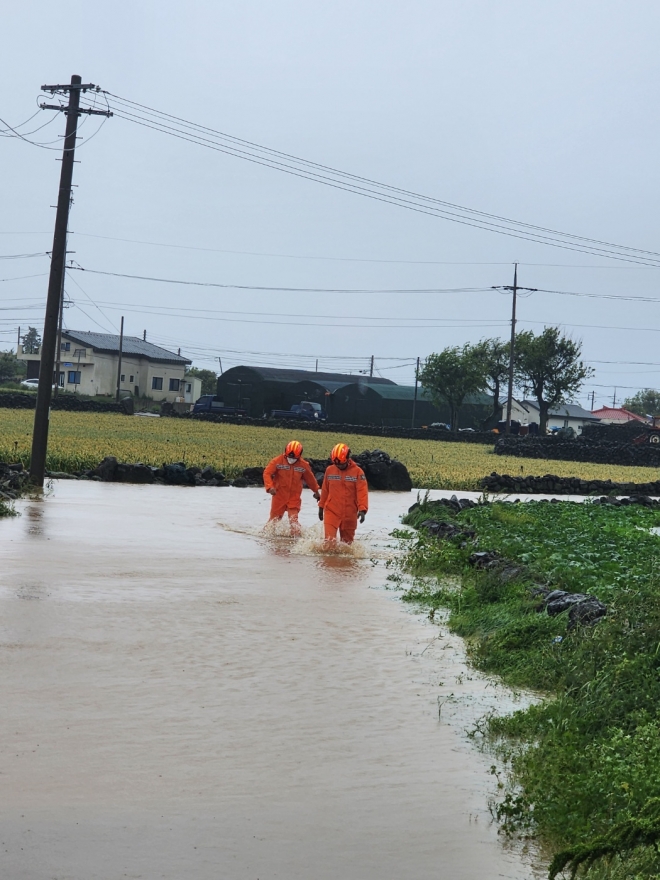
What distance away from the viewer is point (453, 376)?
87375 millimetres

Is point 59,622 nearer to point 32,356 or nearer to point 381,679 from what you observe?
point 381,679

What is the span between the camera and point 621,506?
87.6 ft

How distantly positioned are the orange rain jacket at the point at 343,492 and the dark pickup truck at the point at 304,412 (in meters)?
64.2

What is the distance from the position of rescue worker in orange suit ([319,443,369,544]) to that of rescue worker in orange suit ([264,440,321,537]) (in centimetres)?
107

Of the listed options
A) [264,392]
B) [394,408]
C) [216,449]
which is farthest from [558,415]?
[216,449]

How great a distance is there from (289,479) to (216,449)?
24.1 metres

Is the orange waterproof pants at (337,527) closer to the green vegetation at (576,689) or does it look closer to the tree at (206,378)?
the green vegetation at (576,689)

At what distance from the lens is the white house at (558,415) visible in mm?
114000

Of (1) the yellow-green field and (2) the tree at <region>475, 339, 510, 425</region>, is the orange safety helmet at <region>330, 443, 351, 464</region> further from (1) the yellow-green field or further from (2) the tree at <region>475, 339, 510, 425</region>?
(2) the tree at <region>475, 339, 510, 425</region>

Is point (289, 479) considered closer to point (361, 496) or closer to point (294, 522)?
point (294, 522)

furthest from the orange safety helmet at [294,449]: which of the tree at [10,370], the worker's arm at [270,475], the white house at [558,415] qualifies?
the tree at [10,370]

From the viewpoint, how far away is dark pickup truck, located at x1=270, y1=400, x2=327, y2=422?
267 ft

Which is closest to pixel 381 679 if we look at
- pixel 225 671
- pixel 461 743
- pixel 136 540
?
pixel 225 671

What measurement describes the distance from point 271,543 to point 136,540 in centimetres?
205
